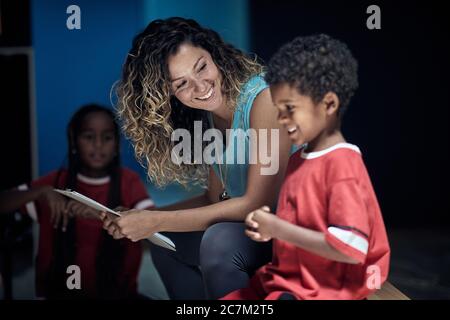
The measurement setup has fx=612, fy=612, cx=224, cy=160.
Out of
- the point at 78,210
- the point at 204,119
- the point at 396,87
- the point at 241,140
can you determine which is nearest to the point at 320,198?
the point at 241,140

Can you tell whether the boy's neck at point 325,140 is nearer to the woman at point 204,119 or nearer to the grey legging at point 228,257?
the woman at point 204,119

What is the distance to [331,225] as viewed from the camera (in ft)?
4.47

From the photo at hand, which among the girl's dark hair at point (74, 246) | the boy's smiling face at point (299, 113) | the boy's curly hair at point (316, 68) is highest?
the boy's curly hair at point (316, 68)

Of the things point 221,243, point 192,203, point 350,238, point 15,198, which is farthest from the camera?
point 15,198

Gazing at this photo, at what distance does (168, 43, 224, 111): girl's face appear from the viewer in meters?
1.60

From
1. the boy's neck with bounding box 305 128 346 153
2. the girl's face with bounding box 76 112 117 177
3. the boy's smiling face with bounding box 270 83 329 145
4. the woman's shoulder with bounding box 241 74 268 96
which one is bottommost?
the girl's face with bounding box 76 112 117 177

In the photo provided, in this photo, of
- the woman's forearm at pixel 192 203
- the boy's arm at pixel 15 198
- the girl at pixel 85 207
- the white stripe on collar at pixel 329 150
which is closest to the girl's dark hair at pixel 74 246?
the girl at pixel 85 207

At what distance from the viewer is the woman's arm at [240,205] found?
1556mm

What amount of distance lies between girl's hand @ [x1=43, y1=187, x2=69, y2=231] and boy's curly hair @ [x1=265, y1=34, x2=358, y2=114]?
37.4 inches

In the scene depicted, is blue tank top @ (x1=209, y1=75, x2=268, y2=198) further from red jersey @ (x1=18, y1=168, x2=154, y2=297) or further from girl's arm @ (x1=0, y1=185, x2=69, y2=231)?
girl's arm @ (x1=0, y1=185, x2=69, y2=231)

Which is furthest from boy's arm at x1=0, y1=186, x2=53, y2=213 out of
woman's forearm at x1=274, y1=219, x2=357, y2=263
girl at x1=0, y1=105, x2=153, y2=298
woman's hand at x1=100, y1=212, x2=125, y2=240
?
woman's forearm at x1=274, y1=219, x2=357, y2=263

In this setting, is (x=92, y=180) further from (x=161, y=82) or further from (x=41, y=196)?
(x=161, y=82)

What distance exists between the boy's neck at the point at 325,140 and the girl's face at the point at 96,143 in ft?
2.66

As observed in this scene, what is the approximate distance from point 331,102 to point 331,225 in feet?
0.92
